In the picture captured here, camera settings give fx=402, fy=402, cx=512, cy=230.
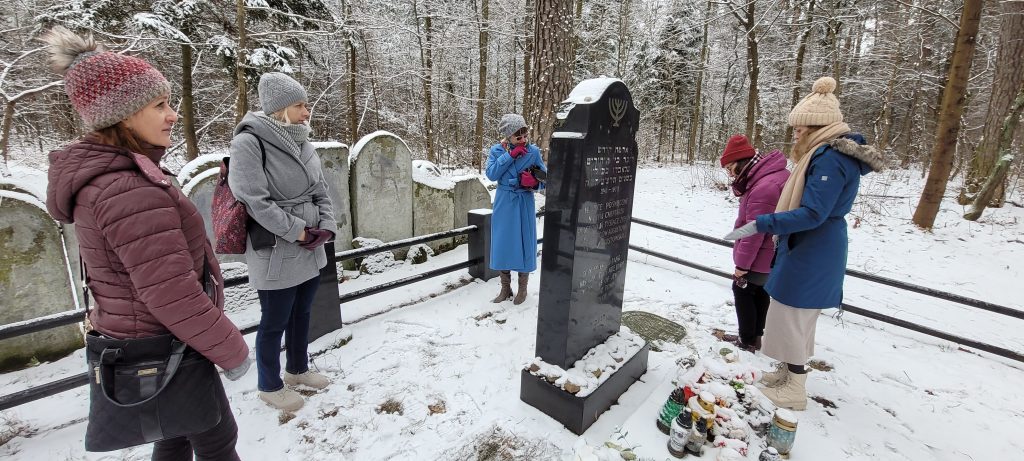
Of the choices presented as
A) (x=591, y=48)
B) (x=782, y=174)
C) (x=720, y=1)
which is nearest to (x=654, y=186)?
(x=720, y=1)

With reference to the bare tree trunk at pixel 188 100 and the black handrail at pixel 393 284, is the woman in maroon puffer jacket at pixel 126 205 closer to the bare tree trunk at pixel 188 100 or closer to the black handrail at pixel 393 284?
the black handrail at pixel 393 284

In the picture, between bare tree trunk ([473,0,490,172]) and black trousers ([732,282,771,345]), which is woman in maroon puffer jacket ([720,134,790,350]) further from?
bare tree trunk ([473,0,490,172])

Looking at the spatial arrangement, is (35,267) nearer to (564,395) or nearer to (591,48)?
(564,395)

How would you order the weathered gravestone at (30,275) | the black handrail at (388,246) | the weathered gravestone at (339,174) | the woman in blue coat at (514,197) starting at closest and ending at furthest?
the weathered gravestone at (30,275)
the black handrail at (388,246)
the woman in blue coat at (514,197)
the weathered gravestone at (339,174)

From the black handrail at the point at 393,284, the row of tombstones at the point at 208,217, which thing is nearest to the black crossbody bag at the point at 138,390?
the row of tombstones at the point at 208,217

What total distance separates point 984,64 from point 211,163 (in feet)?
75.0

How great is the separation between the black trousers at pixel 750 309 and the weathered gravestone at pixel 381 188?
396 cm

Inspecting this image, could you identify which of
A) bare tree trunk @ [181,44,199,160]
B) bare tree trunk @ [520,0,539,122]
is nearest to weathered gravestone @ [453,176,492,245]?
bare tree trunk @ [520,0,539,122]

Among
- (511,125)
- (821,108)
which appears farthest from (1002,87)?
(511,125)

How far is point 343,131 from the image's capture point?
711 inches

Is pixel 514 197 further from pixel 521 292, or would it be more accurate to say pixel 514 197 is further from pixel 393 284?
pixel 393 284

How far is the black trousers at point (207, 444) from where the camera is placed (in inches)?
65.4

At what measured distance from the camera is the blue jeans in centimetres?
251

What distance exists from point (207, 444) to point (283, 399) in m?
1.04
